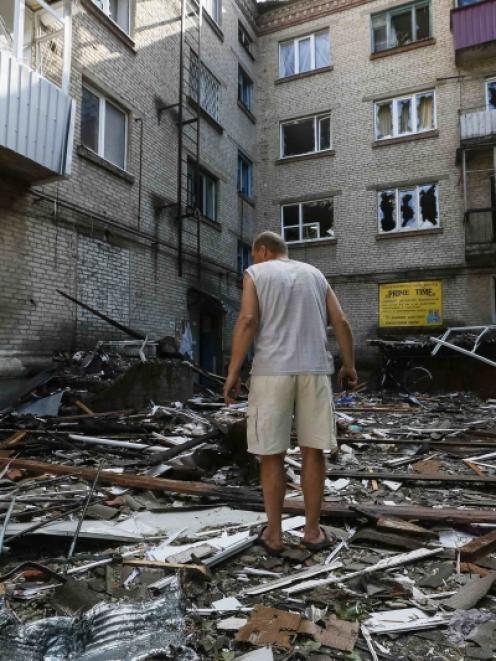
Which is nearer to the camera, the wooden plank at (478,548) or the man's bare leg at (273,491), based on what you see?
the wooden plank at (478,548)

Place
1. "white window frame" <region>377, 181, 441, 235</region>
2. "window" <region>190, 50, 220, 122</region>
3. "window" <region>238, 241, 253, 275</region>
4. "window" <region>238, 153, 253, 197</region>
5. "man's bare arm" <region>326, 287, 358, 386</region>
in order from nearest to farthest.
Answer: "man's bare arm" <region>326, 287, 358, 386</region>, "window" <region>190, 50, 220, 122</region>, "white window frame" <region>377, 181, 441, 235</region>, "window" <region>238, 241, 253, 275</region>, "window" <region>238, 153, 253, 197</region>

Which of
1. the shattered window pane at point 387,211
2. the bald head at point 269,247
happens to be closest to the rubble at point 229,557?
the bald head at point 269,247

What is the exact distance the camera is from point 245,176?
16.4 meters

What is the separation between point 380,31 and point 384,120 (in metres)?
3.12

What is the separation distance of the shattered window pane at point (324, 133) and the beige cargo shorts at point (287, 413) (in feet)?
49.9

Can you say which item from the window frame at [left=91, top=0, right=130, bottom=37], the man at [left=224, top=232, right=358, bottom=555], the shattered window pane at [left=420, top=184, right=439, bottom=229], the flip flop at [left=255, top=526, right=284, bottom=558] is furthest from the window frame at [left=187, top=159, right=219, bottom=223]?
the flip flop at [left=255, top=526, right=284, bottom=558]

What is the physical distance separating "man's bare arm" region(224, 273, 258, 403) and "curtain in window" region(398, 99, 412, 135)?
14733 millimetres

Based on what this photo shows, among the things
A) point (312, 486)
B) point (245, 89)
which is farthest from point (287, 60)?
point (312, 486)

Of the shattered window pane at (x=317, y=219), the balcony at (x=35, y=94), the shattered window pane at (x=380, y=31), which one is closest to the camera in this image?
the balcony at (x=35, y=94)

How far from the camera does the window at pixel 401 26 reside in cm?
1495

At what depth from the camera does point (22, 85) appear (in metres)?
6.41

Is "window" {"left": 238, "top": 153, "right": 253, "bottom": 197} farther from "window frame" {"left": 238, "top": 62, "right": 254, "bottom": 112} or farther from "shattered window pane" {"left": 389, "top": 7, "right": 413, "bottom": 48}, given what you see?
"shattered window pane" {"left": 389, "top": 7, "right": 413, "bottom": 48}

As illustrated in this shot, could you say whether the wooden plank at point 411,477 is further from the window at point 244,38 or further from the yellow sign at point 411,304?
the window at point 244,38

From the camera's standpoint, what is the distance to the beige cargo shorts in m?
2.55
